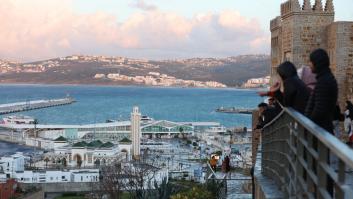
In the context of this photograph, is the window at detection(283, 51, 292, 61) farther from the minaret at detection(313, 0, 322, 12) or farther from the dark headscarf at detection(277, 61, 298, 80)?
the dark headscarf at detection(277, 61, 298, 80)

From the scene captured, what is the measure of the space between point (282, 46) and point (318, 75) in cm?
1054

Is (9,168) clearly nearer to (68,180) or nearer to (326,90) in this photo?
(68,180)

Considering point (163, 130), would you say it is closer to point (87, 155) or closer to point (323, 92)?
point (87, 155)

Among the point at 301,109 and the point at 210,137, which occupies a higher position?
the point at 301,109

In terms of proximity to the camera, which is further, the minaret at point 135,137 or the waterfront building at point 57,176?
the minaret at point 135,137

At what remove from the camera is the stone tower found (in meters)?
12.9

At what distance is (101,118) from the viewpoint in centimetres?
11862

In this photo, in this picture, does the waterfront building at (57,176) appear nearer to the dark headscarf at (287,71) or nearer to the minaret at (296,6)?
the minaret at (296,6)

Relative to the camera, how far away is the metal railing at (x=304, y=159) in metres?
2.34

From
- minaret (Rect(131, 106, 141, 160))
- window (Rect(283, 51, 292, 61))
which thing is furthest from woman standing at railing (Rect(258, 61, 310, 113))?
minaret (Rect(131, 106, 141, 160))

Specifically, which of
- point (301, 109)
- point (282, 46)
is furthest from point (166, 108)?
point (301, 109)

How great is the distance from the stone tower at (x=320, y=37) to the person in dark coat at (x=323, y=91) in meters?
9.25

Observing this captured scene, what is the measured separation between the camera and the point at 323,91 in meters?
3.60

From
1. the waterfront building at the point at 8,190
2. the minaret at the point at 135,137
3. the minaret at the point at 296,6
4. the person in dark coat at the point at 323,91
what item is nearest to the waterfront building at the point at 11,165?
the waterfront building at the point at 8,190
